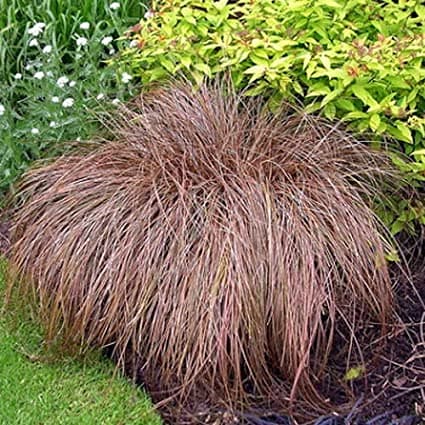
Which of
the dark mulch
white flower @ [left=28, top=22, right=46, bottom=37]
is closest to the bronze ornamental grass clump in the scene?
the dark mulch

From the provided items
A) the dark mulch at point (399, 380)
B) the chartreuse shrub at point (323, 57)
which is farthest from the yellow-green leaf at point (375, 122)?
the dark mulch at point (399, 380)

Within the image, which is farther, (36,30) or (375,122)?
(36,30)

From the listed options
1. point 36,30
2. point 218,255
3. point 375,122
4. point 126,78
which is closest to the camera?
point 218,255

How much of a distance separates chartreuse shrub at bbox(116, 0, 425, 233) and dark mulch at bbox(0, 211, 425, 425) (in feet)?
0.97

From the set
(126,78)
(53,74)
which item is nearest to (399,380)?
(126,78)

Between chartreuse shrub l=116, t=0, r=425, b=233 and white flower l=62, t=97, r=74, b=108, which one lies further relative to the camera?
white flower l=62, t=97, r=74, b=108

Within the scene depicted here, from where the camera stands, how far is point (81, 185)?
312 cm

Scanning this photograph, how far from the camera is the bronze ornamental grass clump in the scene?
2.73 m

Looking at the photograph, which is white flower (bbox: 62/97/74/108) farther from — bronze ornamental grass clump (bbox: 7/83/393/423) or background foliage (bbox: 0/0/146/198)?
bronze ornamental grass clump (bbox: 7/83/393/423)

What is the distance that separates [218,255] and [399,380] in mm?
775

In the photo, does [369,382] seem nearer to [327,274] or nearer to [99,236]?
[327,274]

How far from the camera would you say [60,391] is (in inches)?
115

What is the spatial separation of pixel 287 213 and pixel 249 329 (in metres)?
0.43

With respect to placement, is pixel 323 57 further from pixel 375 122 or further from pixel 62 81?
pixel 62 81
